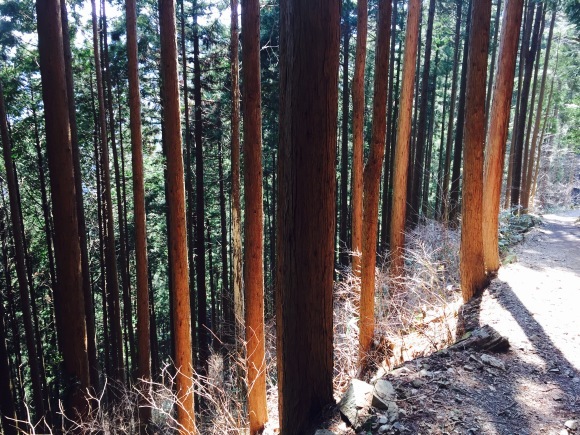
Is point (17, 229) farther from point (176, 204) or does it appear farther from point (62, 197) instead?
point (176, 204)

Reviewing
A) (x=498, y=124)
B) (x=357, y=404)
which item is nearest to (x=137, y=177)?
(x=357, y=404)

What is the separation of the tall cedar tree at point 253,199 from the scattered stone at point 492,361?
381 centimetres

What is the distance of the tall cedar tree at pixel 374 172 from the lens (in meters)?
5.88

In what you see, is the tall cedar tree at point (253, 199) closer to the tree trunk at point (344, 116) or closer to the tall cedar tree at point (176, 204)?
the tall cedar tree at point (176, 204)

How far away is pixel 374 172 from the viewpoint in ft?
20.1

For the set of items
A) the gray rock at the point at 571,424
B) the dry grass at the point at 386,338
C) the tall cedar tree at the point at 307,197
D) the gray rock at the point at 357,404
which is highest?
the tall cedar tree at the point at 307,197

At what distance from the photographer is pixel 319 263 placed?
2674 millimetres

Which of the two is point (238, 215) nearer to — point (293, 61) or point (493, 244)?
point (493, 244)

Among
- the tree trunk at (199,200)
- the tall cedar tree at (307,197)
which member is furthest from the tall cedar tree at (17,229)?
the tall cedar tree at (307,197)

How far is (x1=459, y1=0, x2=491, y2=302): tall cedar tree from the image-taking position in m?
5.52

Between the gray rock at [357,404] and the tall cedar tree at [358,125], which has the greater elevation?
the tall cedar tree at [358,125]

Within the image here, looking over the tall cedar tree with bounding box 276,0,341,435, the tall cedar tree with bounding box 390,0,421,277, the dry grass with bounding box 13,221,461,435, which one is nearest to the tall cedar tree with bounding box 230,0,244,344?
the dry grass with bounding box 13,221,461,435

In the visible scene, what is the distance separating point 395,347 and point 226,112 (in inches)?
455

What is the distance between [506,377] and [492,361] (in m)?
0.28
